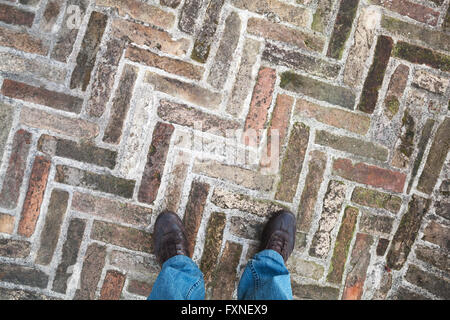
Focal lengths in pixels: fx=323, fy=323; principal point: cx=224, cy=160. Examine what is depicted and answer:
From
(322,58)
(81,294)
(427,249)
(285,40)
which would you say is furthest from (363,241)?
(81,294)

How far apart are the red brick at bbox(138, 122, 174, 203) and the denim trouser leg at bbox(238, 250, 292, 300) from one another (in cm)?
77

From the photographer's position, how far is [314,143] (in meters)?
2.10

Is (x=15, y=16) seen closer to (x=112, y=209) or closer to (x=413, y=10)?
(x=112, y=209)

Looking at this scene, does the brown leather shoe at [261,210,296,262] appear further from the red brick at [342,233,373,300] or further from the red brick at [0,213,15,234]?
the red brick at [0,213,15,234]

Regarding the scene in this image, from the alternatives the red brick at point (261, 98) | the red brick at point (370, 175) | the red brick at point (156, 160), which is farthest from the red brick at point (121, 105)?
the red brick at point (370, 175)

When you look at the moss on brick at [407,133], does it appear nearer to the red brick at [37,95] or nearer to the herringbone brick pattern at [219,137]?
the herringbone brick pattern at [219,137]

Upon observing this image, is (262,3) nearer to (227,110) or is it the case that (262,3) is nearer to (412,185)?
(227,110)

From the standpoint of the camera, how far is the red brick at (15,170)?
2.00 m

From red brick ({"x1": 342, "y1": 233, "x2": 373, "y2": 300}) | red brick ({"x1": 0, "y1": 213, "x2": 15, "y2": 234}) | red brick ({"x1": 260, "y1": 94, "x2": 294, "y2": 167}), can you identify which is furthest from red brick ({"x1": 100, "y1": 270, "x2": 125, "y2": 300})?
red brick ({"x1": 342, "y1": 233, "x2": 373, "y2": 300})

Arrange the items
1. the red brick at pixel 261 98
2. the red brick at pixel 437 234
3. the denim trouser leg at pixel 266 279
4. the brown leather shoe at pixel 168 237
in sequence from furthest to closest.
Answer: the red brick at pixel 437 234
the red brick at pixel 261 98
the brown leather shoe at pixel 168 237
the denim trouser leg at pixel 266 279

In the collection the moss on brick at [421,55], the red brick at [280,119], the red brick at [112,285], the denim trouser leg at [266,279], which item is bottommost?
the red brick at [112,285]

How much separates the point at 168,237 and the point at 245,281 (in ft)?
1.72

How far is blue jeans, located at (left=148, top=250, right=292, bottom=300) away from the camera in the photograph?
1.72 meters

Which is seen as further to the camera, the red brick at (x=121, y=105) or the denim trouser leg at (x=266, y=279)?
the red brick at (x=121, y=105)
